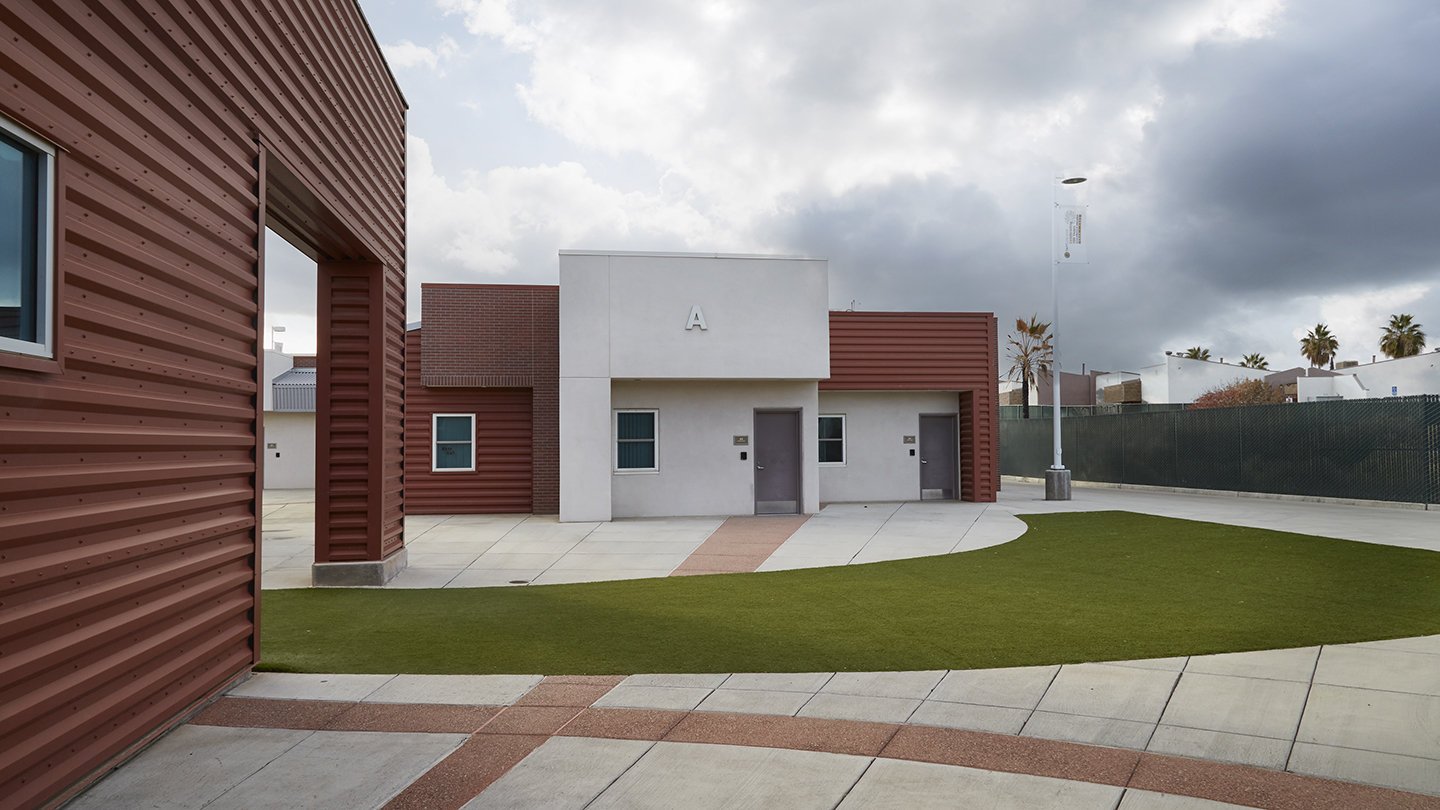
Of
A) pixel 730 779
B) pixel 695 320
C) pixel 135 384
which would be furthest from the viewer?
pixel 695 320

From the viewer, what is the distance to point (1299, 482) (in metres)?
20.2

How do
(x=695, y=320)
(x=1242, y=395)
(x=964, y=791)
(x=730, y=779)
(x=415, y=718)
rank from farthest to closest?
(x=1242, y=395) → (x=695, y=320) → (x=415, y=718) → (x=730, y=779) → (x=964, y=791)

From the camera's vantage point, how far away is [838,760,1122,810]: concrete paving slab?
13.8 ft

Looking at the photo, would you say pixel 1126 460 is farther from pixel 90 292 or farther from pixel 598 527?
pixel 90 292

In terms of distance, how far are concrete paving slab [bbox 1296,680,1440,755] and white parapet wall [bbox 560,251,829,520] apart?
11954 mm

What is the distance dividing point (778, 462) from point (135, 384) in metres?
14.2

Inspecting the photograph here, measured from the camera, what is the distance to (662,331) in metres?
17.0

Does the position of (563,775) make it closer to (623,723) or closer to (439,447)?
(623,723)

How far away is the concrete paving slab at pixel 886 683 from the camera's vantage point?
6.04 m

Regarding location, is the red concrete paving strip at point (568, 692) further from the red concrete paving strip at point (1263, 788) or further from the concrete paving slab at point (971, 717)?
the red concrete paving strip at point (1263, 788)

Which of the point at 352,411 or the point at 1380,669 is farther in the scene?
the point at 352,411

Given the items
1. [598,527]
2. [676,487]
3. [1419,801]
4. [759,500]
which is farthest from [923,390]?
[1419,801]

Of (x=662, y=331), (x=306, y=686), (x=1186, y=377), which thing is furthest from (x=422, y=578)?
(x=1186, y=377)

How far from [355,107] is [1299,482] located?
20.6m
